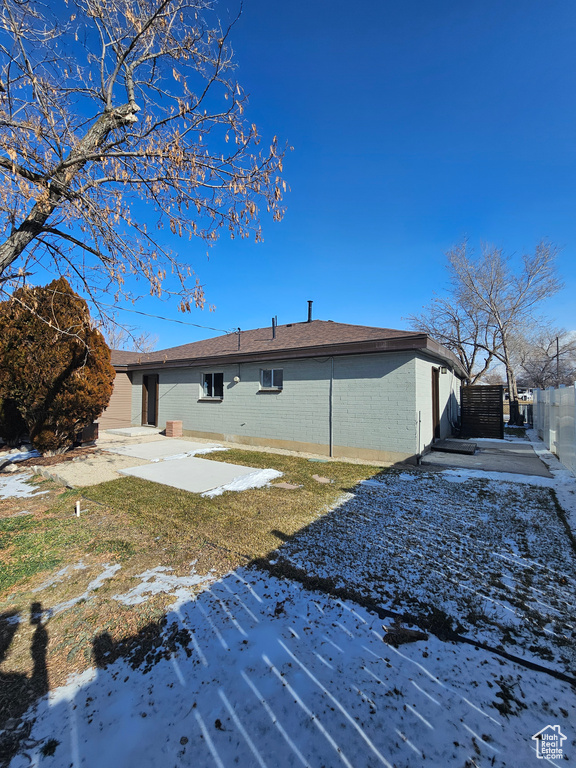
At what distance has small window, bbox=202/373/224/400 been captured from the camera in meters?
11.5

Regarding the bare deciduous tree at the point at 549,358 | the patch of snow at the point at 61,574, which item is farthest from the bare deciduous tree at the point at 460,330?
the patch of snow at the point at 61,574

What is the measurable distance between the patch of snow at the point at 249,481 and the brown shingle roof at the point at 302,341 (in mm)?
3530

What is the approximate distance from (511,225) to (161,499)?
17551mm

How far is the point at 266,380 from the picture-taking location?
10219 mm

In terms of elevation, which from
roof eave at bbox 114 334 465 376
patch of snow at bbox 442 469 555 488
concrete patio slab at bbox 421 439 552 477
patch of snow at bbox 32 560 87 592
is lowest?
patch of snow at bbox 32 560 87 592

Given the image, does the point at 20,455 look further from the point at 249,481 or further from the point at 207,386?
the point at 249,481

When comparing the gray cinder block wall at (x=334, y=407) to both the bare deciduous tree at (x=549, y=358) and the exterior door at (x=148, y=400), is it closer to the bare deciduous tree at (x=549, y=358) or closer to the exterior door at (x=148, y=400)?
the exterior door at (x=148, y=400)

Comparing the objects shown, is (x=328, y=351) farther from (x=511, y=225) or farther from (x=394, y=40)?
(x=511, y=225)

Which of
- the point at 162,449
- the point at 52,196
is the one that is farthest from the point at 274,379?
the point at 52,196

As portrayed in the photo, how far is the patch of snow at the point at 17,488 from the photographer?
532 centimetres

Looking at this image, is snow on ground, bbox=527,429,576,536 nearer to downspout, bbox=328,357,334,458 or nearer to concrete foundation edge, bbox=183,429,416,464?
concrete foundation edge, bbox=183,429,416,464

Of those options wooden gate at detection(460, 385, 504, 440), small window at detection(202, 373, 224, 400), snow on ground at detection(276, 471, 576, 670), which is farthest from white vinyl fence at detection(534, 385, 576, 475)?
small window at detection(202, 373, 224, 400)

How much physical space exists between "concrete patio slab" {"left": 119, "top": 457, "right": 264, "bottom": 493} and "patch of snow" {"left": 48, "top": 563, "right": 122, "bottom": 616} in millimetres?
2448

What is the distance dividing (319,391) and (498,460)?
4.80 m
